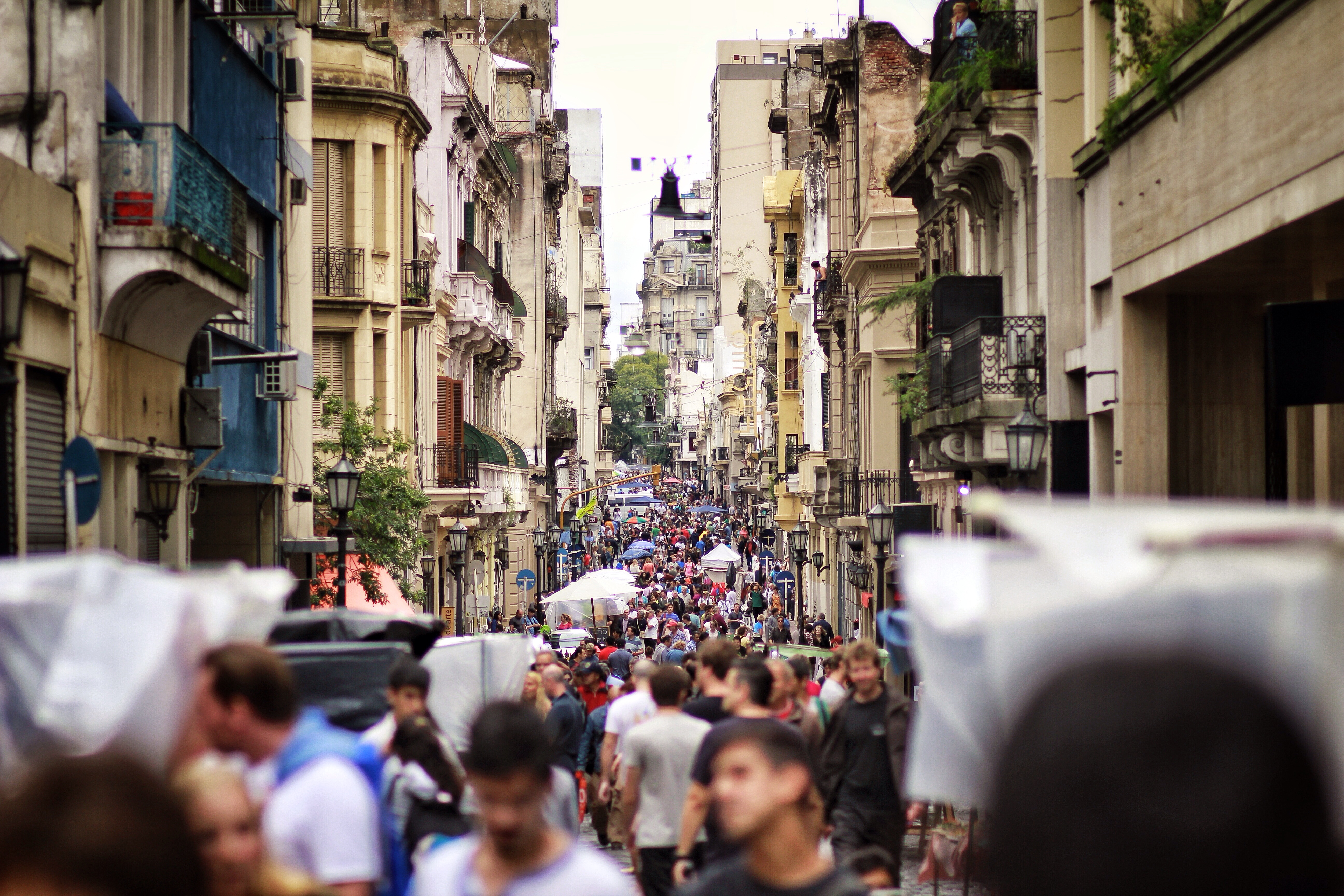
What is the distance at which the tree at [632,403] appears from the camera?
17562 centimetres

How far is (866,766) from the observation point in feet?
31.0

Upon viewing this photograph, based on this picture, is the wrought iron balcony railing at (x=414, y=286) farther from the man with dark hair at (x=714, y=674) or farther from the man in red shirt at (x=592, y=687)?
the man with dark hair at (x=714, y=674)

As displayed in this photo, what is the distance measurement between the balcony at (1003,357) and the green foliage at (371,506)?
348 inches

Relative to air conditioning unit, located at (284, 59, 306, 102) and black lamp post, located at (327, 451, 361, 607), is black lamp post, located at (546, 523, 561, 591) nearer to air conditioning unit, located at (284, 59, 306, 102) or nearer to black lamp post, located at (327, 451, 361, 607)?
air conditioning unit, located at (284, 59, 306, 102)

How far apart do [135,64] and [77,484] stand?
690 centimetres

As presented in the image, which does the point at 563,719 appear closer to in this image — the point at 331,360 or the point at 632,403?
the point at 331,360

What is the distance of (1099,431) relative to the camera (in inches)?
752

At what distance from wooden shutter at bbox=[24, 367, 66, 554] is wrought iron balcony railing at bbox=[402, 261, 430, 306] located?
18.6m

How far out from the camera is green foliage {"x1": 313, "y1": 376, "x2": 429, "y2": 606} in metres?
24.6

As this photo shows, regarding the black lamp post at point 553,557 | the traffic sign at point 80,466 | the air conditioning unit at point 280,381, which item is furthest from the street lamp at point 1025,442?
the black lamp post at point 553,557

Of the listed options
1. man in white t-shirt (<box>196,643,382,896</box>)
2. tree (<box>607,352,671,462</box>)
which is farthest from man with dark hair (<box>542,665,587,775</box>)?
tree (<box>607,352,671,462</box>)

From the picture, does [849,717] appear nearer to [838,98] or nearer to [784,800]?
[784,800]

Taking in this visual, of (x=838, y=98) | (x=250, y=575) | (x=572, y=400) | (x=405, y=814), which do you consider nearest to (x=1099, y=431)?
(x=405, y=814)

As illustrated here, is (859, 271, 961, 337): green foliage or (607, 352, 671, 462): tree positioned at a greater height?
(607, 352, 671, 462): tree
